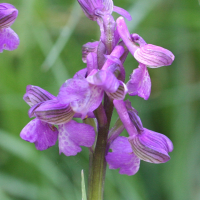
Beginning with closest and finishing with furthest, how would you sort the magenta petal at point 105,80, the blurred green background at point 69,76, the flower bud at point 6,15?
the magenta petal at point 105,80, the flower bud at point 6,15, the blurred green background at point 69,76

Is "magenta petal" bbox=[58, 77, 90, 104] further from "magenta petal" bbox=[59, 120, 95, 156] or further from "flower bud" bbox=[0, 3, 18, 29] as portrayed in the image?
"flower bud" bbox=[0, 3, 18, 29]

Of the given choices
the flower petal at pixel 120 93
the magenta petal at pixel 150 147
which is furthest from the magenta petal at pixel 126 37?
the magenta petal at pixel 150 147

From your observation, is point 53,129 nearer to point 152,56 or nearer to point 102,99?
point 102,99

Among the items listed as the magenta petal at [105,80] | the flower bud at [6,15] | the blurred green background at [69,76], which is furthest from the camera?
the blurred green background at [69,76]

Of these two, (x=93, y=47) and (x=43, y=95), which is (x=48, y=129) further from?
(x=93, y=47)

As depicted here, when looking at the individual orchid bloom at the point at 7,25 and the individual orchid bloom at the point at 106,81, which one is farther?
the individual orchid bloom at the point at 7,25

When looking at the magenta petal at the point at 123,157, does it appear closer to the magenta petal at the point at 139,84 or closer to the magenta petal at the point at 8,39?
the magenta petal at the point at 139,84

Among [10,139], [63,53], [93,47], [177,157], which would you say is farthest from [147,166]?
[93,47]
